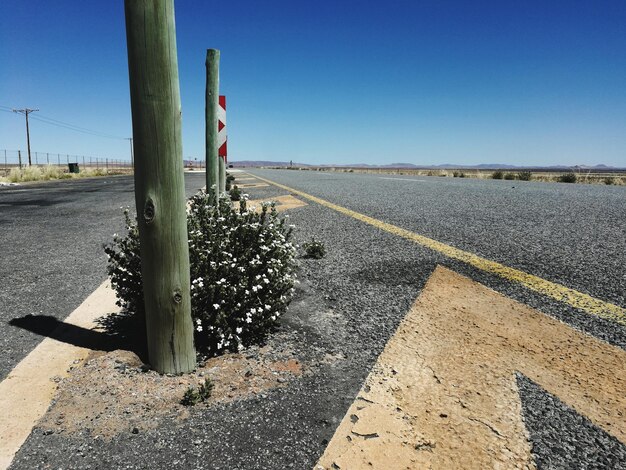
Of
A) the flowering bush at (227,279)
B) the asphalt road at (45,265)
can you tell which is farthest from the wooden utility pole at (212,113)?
the flowering bush at (227,279)

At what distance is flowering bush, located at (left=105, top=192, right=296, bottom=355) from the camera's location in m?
2.21

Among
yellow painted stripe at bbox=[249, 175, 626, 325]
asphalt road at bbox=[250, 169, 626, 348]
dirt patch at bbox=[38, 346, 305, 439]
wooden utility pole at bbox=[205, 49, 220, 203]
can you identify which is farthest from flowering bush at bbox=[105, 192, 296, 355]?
wooden utility pole at bbox=[205, 49, 220, 203]

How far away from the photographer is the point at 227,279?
235 cm

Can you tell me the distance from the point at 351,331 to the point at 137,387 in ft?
3.85

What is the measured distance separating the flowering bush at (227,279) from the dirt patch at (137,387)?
16 centimetres

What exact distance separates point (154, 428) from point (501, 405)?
4.57 ft

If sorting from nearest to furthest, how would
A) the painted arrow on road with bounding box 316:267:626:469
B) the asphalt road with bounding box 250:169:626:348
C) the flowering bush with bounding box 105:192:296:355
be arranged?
the painted arrow on road with bounding box 316:267:626:469 → the flowering bush with bounding box 105:192:296:355 → the asphalt road with bounding box 250:169:626:348

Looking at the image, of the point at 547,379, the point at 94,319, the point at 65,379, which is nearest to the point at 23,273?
the point at 94,319

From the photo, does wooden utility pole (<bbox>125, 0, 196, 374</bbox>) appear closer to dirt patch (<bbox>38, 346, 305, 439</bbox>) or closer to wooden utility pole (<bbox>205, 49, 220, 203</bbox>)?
dirt patch (<bbox>38, 346, 305, 439</bbox>)

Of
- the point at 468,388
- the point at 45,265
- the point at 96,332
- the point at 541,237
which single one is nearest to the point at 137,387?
the point at 96,332

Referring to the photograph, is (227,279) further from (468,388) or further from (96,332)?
(468,388)

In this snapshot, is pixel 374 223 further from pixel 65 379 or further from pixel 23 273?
pixel 65 379

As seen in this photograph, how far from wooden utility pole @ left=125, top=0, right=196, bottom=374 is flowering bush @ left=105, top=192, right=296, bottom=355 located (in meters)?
0.19

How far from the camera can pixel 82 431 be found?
1578mm
